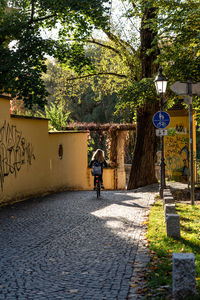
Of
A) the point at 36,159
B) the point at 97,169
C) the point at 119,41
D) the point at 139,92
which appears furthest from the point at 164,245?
the point at 119,41

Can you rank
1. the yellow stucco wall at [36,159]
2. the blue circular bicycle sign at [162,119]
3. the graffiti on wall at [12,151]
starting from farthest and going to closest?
1. the blue circular bicycle sign at [162,119]
2. the yellow stucco wall at [36,159]
3. the graffiti on wall at [12,151]

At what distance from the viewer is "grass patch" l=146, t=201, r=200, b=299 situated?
4684mm

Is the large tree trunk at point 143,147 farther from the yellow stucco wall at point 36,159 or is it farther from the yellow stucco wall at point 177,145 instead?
the yellow stucco wall at point 177,145

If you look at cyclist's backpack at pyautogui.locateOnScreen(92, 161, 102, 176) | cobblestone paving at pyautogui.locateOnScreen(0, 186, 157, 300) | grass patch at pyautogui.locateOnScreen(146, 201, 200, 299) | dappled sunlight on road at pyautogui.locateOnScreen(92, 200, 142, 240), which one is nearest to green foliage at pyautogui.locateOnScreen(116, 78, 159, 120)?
cyclist's backpack at pyautogui.locateOnScreen(92, 161, 102, 176)

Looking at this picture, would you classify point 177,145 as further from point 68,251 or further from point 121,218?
point 68,251

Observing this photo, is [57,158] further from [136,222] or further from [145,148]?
[136,222]

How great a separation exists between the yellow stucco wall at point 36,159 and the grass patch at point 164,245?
473cm

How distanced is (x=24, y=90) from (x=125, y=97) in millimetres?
3707

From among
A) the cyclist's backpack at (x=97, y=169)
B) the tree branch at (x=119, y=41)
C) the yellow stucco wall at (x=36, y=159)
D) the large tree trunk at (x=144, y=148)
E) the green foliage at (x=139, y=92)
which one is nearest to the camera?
the yellow stucco wall at (x=36, y=159)

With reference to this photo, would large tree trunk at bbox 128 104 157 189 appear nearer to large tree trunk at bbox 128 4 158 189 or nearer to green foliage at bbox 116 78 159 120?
large tree trunk at bbox 128 4 158 189

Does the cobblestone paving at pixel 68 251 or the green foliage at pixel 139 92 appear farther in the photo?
the green foliage at pixel 139 92

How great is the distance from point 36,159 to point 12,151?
87.5 inches

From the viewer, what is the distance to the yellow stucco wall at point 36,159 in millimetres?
12469

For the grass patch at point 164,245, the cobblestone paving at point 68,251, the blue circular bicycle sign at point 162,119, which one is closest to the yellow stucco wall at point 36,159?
the cobblestone paving at point 68,251
